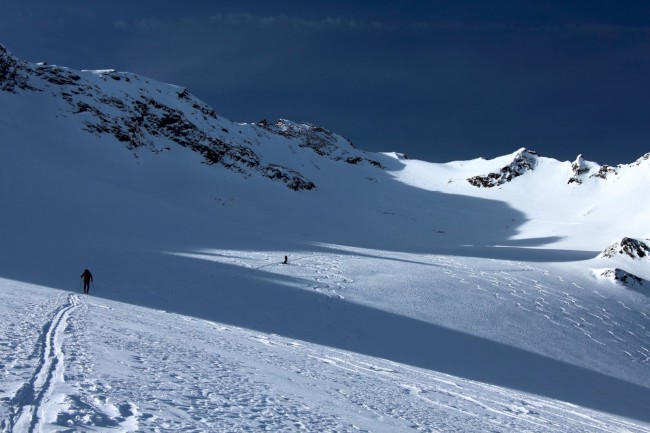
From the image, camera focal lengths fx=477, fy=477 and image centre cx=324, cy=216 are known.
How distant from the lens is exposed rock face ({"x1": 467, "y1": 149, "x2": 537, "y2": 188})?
452ft

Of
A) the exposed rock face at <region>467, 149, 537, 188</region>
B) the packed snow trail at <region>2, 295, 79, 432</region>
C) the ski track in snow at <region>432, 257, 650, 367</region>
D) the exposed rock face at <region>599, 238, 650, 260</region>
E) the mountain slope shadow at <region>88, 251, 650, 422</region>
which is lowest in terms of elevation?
the packed snow trail at <region>2, 295, 79, 432</region>

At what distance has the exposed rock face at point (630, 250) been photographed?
43688mm

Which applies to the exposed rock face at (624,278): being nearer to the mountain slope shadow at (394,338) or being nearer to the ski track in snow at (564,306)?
the ski track in snow at (564,306)

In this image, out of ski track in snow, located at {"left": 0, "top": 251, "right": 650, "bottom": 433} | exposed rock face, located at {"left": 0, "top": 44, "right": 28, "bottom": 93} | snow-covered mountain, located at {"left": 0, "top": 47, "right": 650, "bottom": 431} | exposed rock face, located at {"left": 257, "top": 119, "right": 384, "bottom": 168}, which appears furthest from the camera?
exposed rock face, located at {"left": 257, "top": 119, "right": 384, "bottom": 168}

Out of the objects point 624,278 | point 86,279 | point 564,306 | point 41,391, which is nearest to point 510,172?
point 624,278

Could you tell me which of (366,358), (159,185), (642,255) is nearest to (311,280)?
(366,358)

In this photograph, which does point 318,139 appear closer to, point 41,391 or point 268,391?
point 268,391

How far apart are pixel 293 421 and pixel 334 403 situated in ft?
5.68

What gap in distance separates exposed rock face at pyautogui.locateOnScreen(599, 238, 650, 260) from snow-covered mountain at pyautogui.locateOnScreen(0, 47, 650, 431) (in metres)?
0.32

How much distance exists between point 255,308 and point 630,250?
126ft

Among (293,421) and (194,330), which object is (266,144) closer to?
(194,330)

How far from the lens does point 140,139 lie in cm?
8550

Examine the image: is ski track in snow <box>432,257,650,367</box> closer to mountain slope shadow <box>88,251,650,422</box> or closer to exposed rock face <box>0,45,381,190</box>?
mountain slope shadow <box>88,251,650,422</box>

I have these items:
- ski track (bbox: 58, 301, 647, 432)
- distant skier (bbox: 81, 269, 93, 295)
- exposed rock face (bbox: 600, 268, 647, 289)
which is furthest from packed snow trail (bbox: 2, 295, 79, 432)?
exposed rock face (bbox: 600, 268, 647, 289)
